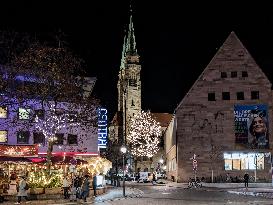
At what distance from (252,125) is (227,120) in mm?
4320

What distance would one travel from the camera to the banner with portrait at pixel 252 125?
65938 millimetres

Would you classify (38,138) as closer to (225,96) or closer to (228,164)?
(228,164)

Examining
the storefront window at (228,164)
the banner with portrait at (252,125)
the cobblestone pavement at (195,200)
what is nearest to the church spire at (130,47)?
the banner with portrait at (252,125)

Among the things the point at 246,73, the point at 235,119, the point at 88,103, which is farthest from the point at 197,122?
the point at 88,103

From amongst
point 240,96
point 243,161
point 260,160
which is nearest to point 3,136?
point 243,161

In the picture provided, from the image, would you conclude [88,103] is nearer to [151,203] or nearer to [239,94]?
[151,203]

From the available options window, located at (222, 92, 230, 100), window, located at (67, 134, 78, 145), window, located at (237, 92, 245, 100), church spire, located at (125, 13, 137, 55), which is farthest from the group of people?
church spire, located at (125, 13, 137, 55)

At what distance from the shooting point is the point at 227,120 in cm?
6919

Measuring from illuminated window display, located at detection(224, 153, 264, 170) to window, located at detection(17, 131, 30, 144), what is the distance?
2822 centimetres

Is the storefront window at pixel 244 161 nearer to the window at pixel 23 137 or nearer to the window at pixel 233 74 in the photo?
the window at pixel 233 74

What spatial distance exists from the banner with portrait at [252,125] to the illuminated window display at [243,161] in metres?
1.66

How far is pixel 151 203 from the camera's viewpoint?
27.9 meters

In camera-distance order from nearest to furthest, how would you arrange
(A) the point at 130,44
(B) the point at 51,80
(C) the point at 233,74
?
(B) the point at 51,80
(C) the point at 233,74
(A) the point at 130,44

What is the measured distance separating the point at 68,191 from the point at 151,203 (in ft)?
32.2
